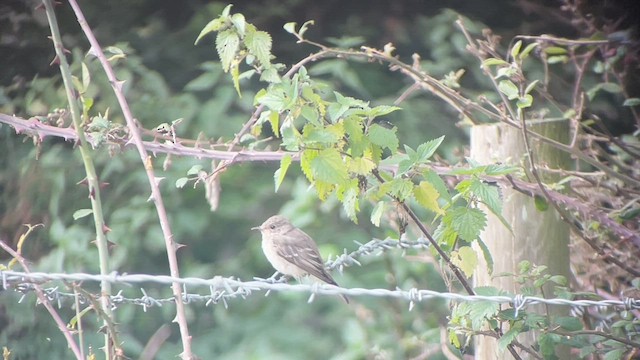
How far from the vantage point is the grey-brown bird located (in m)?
3.27

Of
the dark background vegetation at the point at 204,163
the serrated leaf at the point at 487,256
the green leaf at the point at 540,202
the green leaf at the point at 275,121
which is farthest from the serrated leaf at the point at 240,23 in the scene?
the dark background vegetation at the point at 204,163

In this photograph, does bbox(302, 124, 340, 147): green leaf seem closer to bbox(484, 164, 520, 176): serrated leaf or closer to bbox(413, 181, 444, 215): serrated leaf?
bbox(413, 181, 444, 215): serrated leaf

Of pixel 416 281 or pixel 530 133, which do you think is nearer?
pixel 530 133

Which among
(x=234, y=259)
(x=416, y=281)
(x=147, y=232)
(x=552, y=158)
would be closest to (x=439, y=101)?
(x=416, y=281)

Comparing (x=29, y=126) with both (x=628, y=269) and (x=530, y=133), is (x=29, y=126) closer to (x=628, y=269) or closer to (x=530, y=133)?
(x=530, y=133)

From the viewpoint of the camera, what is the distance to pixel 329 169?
1923mm

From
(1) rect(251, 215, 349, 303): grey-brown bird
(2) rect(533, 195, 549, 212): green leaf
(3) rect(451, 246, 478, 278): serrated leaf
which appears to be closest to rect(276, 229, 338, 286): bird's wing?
(1) rect(251, 215, 349, 303): grey-brown bird

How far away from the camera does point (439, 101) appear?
4.75m

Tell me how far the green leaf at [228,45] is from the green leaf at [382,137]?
0.36 m

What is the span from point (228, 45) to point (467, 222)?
2.23 feet

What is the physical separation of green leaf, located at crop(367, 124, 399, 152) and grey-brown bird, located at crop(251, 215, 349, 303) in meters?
1.28

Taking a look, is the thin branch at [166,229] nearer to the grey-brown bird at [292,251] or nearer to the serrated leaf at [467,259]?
the serrated leaf at [467,259]

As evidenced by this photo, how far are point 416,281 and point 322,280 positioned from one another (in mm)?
1072

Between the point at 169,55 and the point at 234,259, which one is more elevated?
the point at 169,55
